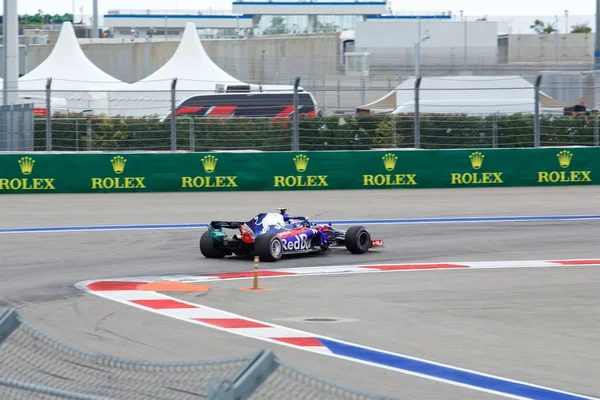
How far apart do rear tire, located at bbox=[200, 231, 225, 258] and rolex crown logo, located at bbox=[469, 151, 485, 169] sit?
38.5 ft

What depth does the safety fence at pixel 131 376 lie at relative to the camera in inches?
155

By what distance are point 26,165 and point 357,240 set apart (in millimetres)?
11893

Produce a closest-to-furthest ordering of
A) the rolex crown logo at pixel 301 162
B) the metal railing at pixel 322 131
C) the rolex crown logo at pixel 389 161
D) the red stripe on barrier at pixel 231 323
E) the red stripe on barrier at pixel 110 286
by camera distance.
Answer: the red stripe on barrier at pixel 231 323
the red stripe on barrier at pixel 110 286
the rolex crown logo at pixel 301 162
the rolex crown logo at pixel 389 161
the metal railing at pixel 322 131

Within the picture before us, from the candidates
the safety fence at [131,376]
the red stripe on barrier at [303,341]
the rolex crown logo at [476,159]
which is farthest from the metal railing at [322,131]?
the safety fence at [131,376]

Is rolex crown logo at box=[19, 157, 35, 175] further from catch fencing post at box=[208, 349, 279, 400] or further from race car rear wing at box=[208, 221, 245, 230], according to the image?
catch fencing post at box=[208, 349, 279, 400]

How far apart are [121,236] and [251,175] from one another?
7.49m

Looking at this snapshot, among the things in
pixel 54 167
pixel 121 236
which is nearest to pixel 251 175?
pixel 54 167

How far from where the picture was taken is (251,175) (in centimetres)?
2494

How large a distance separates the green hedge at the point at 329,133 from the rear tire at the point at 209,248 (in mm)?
10921

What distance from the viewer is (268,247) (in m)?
14.5

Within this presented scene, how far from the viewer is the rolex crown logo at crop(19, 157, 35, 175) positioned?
2450 centimetres

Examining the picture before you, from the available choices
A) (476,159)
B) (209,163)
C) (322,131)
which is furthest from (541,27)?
(209,163)

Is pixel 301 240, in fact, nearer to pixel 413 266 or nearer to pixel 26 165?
pixel 413 266

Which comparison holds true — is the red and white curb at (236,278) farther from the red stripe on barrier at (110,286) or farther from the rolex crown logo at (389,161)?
the rolex crown logo at (389,161)
